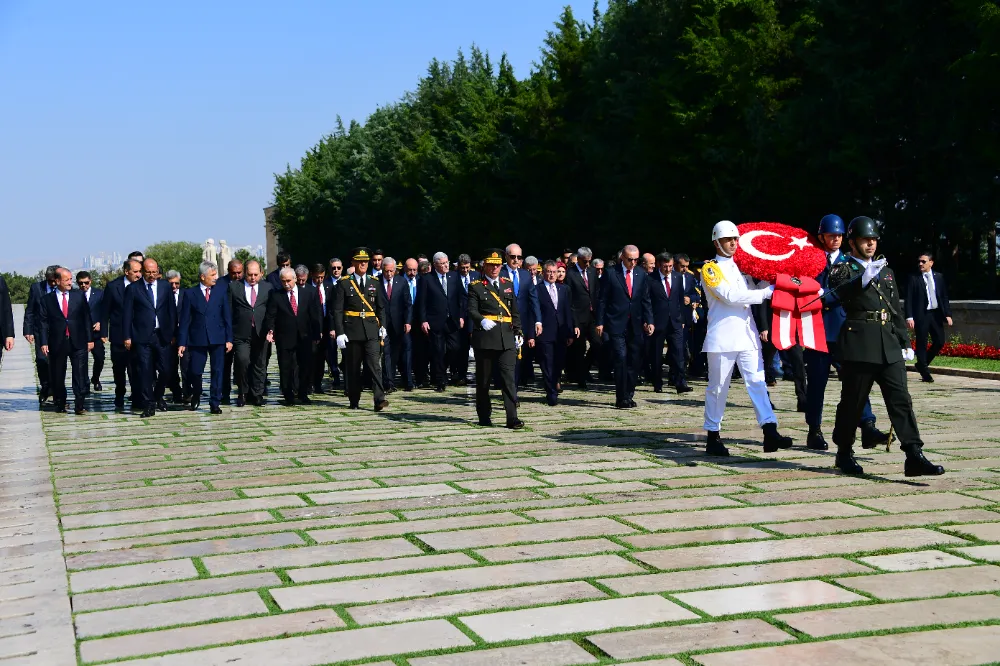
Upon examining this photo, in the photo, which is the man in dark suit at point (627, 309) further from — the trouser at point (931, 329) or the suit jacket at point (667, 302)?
the trouser at point (931, 329)

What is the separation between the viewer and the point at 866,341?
8688mm

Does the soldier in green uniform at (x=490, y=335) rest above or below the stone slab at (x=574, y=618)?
above

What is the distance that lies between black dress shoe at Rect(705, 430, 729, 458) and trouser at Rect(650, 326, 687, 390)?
20.2ft

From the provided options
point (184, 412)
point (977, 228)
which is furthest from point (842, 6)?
point (184, 412)

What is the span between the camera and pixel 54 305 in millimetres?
15297

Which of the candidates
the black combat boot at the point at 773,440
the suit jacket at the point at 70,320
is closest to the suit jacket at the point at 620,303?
the black combat boot at the point at 773,440

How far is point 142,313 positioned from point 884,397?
9595 millimetres

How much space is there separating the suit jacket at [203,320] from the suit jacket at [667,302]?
5492 mm

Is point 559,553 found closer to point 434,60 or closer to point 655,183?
point 655,183

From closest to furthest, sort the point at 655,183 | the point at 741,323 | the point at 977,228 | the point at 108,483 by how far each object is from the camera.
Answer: the point at 108,483, the point at 741,323, the point at 977,228, the point at 655,183

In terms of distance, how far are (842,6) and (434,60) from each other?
44.6 metres

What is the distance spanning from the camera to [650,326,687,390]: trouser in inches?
642

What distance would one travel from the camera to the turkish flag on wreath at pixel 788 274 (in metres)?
9.79

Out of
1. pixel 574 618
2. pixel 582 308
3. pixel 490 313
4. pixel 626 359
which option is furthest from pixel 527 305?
pixel 574 618
